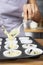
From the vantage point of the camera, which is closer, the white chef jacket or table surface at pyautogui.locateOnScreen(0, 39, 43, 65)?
table surface at pyautogui.locateOnScreen(0, 39, 43, 65)

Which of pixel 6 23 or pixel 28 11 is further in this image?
pixel 6 23

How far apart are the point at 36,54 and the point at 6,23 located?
0.87 meters

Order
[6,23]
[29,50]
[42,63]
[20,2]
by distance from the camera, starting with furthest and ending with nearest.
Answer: [20,2] → [6,23] → [29,50] → [42,63]

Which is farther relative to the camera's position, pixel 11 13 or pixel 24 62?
pixel 11 13

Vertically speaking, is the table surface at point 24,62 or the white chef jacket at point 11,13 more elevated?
the white chef jacket at point 11,13

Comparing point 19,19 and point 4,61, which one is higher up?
point 19,19

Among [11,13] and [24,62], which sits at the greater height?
[11,13]

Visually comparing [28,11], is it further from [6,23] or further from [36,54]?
[36,54]

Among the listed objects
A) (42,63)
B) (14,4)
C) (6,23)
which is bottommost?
(42,63)

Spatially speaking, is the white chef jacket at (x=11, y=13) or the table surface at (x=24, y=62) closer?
the table surface at (x=24, y=62)

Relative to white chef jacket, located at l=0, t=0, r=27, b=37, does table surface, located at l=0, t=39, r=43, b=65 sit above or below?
below

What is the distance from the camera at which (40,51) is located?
0.91 metres

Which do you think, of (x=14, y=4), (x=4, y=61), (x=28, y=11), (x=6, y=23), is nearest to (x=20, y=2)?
(x=14, y=4)

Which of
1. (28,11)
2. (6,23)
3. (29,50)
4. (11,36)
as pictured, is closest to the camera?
(29,50)
